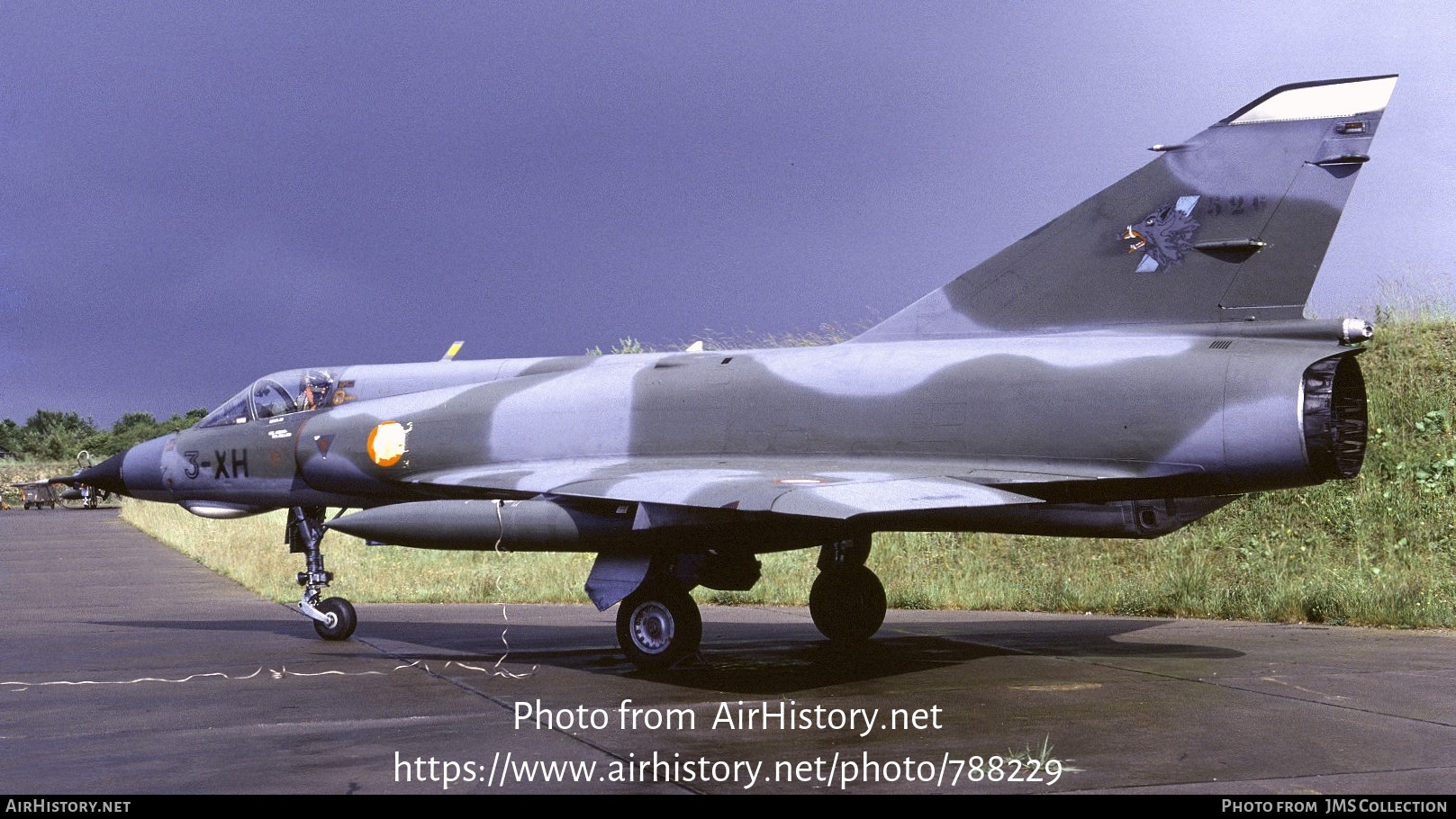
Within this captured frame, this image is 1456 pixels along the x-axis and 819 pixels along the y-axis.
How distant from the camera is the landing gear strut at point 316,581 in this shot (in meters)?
13.5

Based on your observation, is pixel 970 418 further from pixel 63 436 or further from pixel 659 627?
pixel 63 436

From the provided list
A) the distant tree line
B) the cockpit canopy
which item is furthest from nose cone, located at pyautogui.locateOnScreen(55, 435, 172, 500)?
the distant tree line

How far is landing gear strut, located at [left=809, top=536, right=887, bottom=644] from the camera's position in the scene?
40.9 feet

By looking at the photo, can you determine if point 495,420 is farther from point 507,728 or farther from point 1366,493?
point 1366,493

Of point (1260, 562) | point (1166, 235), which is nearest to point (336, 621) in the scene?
point (1166, 235)

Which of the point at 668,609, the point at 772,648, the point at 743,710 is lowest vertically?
the point at 772,648

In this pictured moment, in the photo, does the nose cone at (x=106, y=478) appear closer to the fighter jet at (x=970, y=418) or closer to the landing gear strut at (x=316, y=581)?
the landing gear strut at (x=316, y=581)

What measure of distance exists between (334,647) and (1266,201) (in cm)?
944


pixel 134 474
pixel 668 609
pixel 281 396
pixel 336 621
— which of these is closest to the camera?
pixel 668 609

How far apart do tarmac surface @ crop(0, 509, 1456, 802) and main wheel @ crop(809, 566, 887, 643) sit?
0.32 meters

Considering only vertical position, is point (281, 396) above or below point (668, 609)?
above

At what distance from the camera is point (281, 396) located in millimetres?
14211

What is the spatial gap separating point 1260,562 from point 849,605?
741 cm
